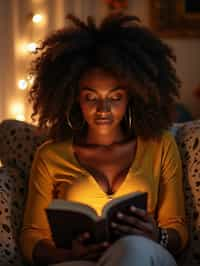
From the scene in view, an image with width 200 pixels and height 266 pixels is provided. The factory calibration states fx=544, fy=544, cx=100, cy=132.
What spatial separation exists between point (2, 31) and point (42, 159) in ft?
5.67

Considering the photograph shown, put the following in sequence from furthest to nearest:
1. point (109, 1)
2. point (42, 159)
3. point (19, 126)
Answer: point (109, 1), point (19, 126), point (42, 159)

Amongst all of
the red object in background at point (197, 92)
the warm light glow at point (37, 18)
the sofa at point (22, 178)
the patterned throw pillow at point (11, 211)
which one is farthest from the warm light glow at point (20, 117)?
the patterned throw pillow at point (11, 211)

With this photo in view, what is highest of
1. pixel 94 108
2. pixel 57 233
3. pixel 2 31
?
pixel 2 31

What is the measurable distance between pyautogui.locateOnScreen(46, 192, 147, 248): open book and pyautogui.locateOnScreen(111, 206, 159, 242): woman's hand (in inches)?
0.5

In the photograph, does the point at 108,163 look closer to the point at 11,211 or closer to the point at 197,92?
the point at 11,211

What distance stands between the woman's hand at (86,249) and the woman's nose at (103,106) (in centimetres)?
35

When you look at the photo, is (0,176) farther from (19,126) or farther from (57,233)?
(57,233)

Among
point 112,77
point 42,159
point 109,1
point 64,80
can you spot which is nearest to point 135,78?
point 112,77

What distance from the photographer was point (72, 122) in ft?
5.22

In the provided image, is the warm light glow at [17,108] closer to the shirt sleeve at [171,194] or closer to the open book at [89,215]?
the shirt sleeve at [171,194]

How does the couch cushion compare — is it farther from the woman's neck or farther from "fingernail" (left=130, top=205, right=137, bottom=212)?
"fingernail" (left=130, top=205, right=137, bottom=212)

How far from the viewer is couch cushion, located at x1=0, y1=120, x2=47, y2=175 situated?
1684 mm

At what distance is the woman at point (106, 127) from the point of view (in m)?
1.44

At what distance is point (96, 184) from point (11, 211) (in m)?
0.27
